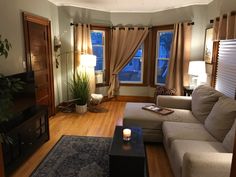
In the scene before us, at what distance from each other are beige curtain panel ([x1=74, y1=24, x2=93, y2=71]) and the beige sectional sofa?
2.11 metres

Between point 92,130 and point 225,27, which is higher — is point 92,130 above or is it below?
below

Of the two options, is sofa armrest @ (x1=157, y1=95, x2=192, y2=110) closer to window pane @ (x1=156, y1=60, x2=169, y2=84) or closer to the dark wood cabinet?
window pane @ (x1=156, y1=60, x2=169, y2=84)

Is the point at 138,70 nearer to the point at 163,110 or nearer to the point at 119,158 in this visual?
the point at 163,110

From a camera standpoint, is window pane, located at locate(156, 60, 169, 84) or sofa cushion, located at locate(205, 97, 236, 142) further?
window pane, located at locate(156, 60, 169, 84)

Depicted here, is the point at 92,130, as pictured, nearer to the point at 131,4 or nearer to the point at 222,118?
the point at 222,118

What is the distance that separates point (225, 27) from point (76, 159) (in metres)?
2.95

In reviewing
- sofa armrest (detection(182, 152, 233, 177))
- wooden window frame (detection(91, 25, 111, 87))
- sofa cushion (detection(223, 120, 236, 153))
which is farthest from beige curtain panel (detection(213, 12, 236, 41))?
wooden window frame (detection(91, 25, 111, 87))

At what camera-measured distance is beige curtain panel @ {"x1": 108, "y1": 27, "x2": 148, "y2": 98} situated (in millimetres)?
5266

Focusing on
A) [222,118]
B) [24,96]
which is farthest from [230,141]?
[24,96]

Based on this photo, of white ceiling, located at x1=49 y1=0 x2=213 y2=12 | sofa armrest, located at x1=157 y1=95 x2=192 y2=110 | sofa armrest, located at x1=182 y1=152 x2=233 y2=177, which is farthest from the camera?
white ceiling, located at x1=49 y1=0 x2=213 y2=12

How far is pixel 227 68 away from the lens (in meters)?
3.21

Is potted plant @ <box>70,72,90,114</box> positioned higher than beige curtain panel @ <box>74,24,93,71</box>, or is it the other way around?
beige curtain panel @ <box>74,24,93,71</box>

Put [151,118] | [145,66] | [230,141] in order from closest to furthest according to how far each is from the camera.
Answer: [230,141], [151,118], [145,66]

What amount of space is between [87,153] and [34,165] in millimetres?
696
